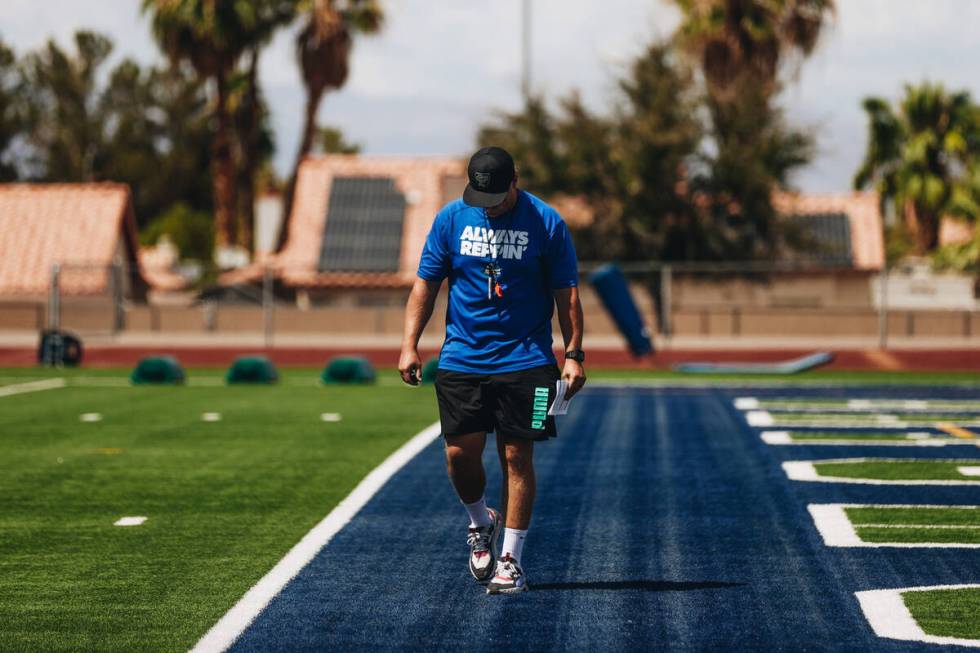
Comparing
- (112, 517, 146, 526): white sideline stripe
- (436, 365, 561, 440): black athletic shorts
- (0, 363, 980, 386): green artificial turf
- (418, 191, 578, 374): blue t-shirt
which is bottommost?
(0, 363, 980, 386): green artificial turf

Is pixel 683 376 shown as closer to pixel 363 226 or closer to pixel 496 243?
pixel 496 243

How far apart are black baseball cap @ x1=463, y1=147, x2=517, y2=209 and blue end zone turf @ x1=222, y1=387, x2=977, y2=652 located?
1755 mm

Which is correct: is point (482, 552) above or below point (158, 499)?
above

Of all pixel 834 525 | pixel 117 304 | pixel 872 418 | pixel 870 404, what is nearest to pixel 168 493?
pixel 834 525

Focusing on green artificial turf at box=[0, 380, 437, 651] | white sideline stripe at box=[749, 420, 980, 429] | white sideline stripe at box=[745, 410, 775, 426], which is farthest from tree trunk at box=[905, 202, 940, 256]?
white sideline stripe at box=[749, 420, 980, 429]

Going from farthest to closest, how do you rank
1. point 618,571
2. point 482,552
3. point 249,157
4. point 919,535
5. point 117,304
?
point 249,157 < point 117,304 < point 919,535 < point 618,571 < point 482,552

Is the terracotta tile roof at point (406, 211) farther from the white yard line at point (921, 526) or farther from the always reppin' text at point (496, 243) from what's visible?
the always reppin' text at point (496, 243)

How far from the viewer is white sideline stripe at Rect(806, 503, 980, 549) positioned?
25.5 feet

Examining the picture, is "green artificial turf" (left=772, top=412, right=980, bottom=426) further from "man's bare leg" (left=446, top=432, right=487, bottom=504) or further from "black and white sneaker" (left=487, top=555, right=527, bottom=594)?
"black and white sneaker" (left=487, top=555, right=527, bottom=594)

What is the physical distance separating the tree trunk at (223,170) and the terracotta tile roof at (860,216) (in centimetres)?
2056

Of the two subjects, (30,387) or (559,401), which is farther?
(30,387)

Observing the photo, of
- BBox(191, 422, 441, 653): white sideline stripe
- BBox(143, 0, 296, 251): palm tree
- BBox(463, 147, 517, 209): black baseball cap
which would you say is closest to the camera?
BBox(191, 422, 441, 653): white sideline stripe

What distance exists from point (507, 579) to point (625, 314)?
64.8 feet

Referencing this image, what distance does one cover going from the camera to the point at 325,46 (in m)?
54.2
